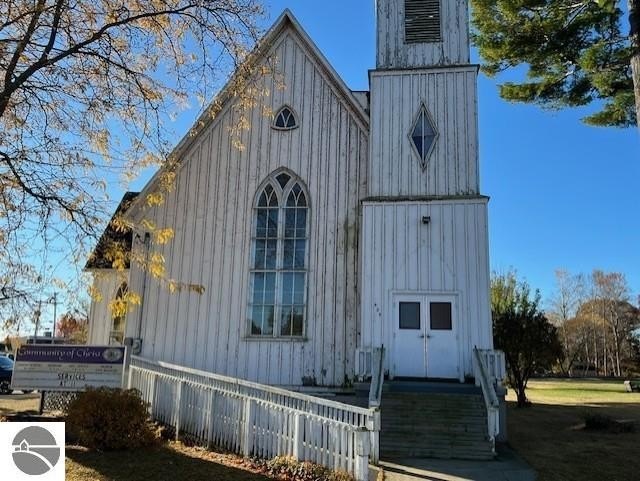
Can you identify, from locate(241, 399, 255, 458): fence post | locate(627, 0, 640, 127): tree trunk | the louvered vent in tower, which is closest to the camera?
locate(627, 0, 640, 127): tree trunk

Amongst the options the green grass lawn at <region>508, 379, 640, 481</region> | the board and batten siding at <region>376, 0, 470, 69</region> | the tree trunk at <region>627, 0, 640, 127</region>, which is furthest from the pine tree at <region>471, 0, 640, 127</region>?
the green grass lawn at <region>508, 379, 640, 481</region>

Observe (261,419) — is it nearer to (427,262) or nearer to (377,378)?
(377,378)

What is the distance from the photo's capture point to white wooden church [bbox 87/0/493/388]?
505 inches

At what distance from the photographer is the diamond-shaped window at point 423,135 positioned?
1388 cm

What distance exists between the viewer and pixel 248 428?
9609 mm

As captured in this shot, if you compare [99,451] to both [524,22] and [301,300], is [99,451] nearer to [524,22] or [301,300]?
[301,300]

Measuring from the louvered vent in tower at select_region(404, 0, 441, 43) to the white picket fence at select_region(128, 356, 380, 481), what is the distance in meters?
9.94

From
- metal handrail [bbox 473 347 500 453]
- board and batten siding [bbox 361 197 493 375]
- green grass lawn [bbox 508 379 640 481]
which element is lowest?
green grass lawn [bbox 508 379 640 481]

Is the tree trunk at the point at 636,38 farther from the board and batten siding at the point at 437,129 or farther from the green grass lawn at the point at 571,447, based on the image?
the green grass lawn at the point at 571,447

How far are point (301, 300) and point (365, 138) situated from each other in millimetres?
4485

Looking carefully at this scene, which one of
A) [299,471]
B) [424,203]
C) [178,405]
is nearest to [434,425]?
[299,471]

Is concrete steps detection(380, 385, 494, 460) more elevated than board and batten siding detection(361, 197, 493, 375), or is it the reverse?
board and batten siding detection(361, 197, 493, 375)

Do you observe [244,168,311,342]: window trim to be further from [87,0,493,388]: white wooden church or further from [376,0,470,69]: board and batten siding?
[376,0,470,69]: board and batten siding

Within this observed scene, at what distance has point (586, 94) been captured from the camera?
17.6 metres
